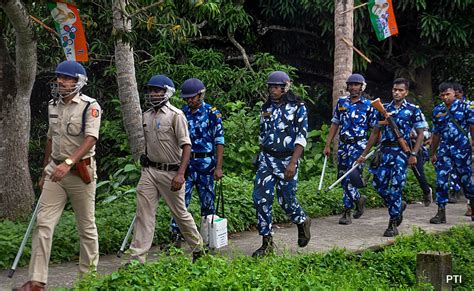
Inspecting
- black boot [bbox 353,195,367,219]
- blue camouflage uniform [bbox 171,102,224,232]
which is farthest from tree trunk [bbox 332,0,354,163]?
blue camouflage uniform [bbox 171,102,224,232]

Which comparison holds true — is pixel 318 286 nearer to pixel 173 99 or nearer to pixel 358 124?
pixel 358 124

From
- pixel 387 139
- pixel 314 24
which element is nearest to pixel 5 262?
pixel 387 139

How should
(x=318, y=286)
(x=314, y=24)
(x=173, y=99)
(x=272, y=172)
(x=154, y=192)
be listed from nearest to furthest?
(x=318, y=286) → (x=154, y=192) → (x=272, y=172) → (x=173, y=99) → (x=314, y=24)

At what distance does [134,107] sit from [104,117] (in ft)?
12.9

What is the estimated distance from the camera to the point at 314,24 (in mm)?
16938

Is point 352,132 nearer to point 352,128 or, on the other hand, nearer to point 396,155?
point 352,128

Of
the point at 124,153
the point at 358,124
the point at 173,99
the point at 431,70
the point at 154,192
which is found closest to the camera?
the point at 154,192

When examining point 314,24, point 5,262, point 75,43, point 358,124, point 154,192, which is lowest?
point 5,262

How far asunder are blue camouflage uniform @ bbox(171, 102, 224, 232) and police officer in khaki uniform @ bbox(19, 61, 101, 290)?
189cm

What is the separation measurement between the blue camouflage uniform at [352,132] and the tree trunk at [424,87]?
715cm

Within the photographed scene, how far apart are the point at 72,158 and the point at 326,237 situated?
165 inches

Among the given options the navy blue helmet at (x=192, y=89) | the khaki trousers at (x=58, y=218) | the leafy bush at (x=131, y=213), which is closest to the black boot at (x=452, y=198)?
the leafy bush at (x=131, y=213)

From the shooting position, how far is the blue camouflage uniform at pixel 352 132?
10.7 m

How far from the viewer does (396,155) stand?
32.1ft
